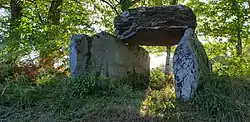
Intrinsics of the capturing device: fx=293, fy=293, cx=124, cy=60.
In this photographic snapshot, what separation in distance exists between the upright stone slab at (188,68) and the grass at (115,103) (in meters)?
0.13

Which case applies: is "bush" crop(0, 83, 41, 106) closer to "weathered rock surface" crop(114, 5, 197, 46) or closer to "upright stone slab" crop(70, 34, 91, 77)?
"upright stone slab" crop(70, 34, 91, 77)

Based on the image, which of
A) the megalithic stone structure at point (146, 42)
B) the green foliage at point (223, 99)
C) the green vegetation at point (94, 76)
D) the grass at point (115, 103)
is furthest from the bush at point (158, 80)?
the green foliage at point (223, 99)

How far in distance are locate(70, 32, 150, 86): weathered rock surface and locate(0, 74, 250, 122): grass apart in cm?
39

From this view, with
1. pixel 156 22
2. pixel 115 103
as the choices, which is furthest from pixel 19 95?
pixel 156 22

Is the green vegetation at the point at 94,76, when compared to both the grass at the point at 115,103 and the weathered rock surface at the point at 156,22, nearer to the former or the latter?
the grass at the point at 115,103

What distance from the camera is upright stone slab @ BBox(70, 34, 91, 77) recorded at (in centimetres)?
520

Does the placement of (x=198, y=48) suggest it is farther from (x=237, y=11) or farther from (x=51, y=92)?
(x=51, y=92)

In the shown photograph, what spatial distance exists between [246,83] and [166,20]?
68.8 inches

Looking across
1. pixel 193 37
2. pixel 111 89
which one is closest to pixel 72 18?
pixel 111 89

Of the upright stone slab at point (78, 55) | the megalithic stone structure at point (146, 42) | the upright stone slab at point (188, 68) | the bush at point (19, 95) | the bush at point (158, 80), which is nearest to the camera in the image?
the upright stone slab at point (188, 68)

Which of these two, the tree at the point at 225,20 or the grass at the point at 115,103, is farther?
the tree at the point at 225,20

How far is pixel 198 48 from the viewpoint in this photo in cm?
488

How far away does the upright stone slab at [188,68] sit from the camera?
441cm

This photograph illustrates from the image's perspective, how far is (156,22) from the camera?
529 centimetres
